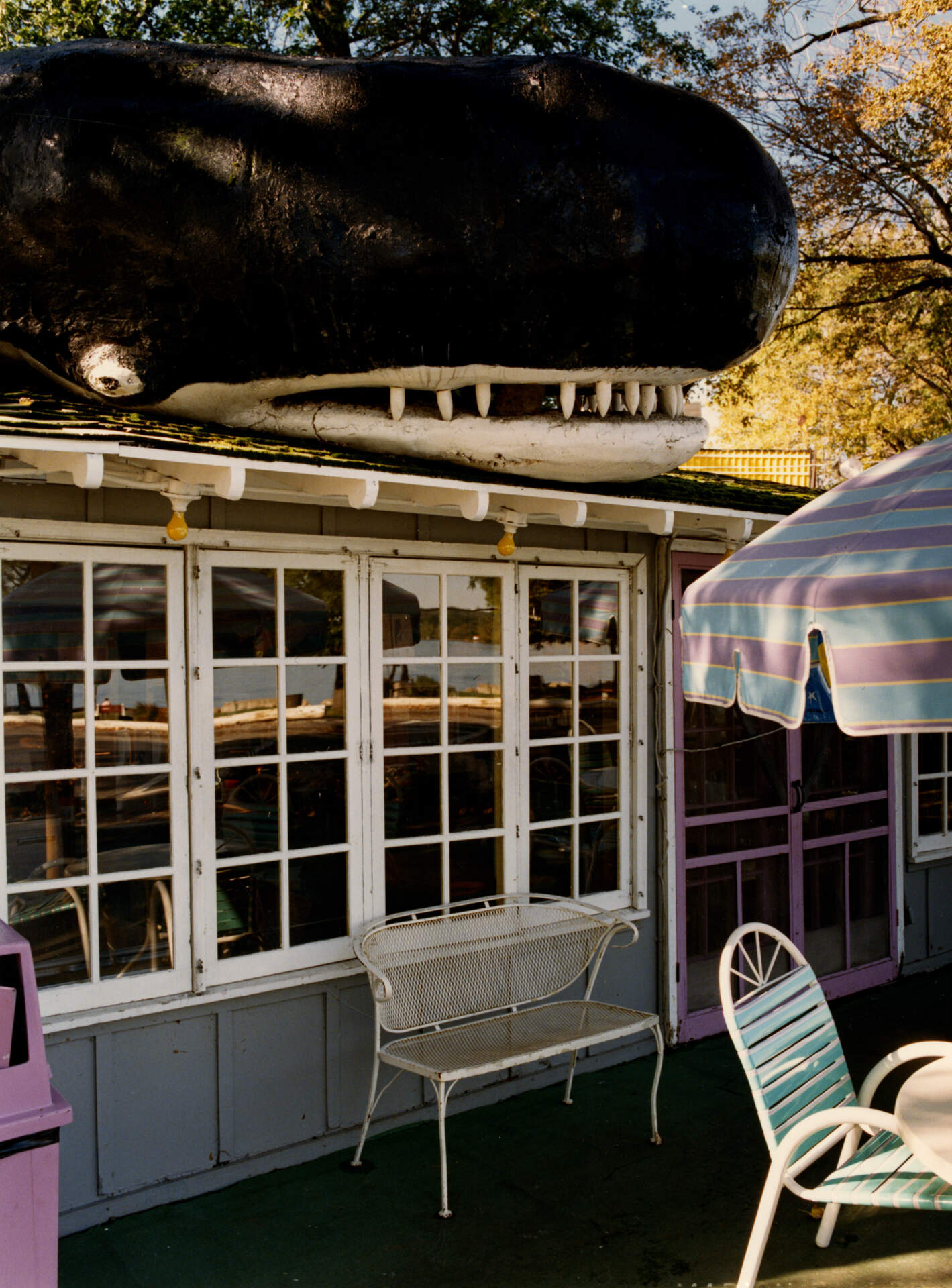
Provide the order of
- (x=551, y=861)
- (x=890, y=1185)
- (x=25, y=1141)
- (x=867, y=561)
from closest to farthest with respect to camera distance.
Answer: (x=867, y=561) → (x=25, y=1141) → (x=890, y=1185) → (x=551, y=861)

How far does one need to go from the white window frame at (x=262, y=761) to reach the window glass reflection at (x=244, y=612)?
0.10ft

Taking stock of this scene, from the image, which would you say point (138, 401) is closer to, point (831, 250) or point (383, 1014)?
point (383, 1014)

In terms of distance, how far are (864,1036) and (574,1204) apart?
98.0 inches

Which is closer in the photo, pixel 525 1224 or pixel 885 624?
pixel 885 624

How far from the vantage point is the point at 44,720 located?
158 inches

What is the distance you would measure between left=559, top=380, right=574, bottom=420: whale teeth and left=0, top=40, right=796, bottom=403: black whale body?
0.13m

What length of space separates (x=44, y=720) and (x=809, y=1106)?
2.95m

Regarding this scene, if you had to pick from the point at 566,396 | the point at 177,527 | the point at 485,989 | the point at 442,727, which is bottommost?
the point at 485,989

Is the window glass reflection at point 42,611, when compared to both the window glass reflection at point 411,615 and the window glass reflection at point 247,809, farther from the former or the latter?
the window glass reflection at point 411,615

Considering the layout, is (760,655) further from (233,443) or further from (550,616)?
(550,616)

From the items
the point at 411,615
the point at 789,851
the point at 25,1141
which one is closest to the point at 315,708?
the point at 411,615

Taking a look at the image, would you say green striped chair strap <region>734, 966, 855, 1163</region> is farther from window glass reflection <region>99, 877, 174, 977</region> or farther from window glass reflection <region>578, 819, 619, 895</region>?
window glass reflection <region>99, 877, 174, 977</region>

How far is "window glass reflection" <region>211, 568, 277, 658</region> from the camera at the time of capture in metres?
4.45

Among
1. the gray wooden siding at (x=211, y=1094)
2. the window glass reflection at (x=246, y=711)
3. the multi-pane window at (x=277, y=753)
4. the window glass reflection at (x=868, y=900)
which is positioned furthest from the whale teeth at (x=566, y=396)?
the window glass reflection at (x=868, y=900)
